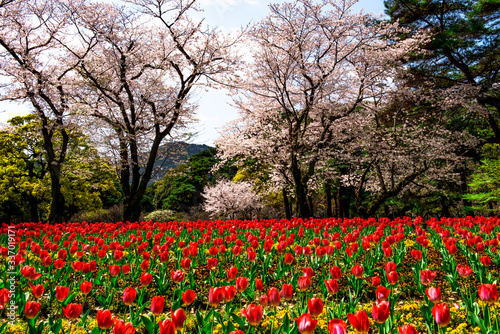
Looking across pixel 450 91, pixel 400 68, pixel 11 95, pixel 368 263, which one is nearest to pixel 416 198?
pixel 450 91

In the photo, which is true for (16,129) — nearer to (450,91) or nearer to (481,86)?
(450,91)

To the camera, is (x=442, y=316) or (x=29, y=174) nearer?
(x=442, y=316)

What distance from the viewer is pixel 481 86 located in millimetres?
12438

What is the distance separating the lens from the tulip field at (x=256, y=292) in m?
1.88

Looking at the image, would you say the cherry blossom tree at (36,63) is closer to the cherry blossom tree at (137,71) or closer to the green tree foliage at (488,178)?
the cherry blossom tree at (137,71)

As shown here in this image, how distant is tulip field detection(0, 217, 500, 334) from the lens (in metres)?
1.88

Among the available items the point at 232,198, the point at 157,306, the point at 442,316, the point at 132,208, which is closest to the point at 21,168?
the point at 132,208

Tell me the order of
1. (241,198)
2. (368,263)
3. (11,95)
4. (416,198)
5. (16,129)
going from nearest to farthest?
(368,263) → (11,95) → (416,198) → (16,129) → (241,198)

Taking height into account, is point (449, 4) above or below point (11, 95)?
above

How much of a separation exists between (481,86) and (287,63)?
825 cm

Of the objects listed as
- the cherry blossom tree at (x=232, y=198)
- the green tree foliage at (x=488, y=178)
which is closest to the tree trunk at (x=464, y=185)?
the green tree foliage at (x=488, y=178)

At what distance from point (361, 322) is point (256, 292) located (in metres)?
1.87

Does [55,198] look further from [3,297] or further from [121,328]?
[121,328]

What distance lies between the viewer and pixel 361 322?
1579 millimetres
